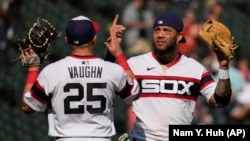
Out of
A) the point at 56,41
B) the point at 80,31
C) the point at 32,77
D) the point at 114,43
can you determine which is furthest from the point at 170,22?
the point at 56,41

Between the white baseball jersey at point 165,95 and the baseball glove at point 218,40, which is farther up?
the baseball glove at point 218,40

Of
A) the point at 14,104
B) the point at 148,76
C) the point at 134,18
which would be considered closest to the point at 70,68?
the point at 148,76

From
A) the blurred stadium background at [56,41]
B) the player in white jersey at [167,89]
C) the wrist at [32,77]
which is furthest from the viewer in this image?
the blurred stadium background at [56,41]

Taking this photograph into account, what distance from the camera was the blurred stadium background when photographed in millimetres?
13859

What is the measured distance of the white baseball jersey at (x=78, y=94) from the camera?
7246mm

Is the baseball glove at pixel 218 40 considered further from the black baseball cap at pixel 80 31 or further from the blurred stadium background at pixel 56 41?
the blurred stadium background at pixel 56 41

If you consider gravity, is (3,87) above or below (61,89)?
below

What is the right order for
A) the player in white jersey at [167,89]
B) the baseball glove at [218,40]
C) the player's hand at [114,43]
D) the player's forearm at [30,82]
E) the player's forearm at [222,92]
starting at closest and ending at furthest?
the player's forearm at [30,82], the player's hand at [114,43], the baseball glove at [218,40], the player's forearm at [222,92], the player in white jersey at [167,89]

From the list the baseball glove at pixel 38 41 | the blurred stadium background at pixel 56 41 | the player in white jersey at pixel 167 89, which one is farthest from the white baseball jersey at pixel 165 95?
the blurred stadium background at pixel 56 41

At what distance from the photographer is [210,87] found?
8344 mm

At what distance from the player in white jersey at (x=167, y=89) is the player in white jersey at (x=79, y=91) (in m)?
0.91

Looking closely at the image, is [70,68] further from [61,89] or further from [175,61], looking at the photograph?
[175,61]

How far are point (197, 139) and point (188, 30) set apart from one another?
23.6ft

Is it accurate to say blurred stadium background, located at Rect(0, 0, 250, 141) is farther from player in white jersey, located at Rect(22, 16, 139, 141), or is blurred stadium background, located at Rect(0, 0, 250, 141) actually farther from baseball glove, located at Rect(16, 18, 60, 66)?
player in white jersey, located at Rect(22, 16, 139, 141)
